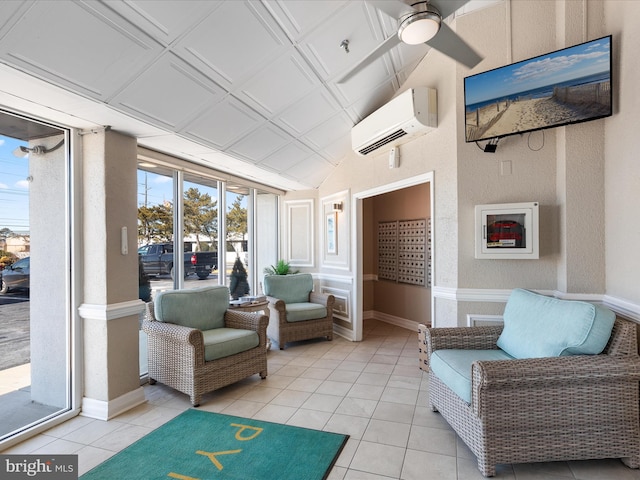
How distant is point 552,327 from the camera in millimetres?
2156

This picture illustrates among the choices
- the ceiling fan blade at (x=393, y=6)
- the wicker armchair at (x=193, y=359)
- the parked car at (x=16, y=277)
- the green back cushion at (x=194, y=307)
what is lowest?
the wicker armchair at (x=193, y=359)

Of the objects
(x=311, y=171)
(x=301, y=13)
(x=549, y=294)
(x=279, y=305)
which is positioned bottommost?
(x=279, y=305)

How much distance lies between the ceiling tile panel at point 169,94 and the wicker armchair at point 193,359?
1.68 m

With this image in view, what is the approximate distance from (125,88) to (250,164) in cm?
184

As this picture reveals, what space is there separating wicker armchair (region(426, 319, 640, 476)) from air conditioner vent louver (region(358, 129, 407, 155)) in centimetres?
241

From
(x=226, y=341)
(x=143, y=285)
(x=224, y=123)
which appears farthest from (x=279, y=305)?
(x=224, y=123)

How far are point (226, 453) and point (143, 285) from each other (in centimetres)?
205

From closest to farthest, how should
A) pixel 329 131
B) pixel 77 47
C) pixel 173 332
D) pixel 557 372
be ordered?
1. pixel 77 47
2. pixel 557 372
3. pixel 173 332
4. pixel 329 131

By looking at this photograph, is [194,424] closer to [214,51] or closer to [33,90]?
[33,90]

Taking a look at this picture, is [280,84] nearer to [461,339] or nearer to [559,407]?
[461,339]

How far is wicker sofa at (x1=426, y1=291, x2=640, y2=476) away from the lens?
1.92m

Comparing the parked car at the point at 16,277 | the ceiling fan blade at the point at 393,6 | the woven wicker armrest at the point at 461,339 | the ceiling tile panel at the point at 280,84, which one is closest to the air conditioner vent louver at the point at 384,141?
the ceiling tile panel at the point at 280,84

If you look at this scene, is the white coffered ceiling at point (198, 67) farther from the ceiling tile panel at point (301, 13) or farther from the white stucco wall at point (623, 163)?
the white stucco wall at point (623, 163)

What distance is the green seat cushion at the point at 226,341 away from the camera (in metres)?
2.95
